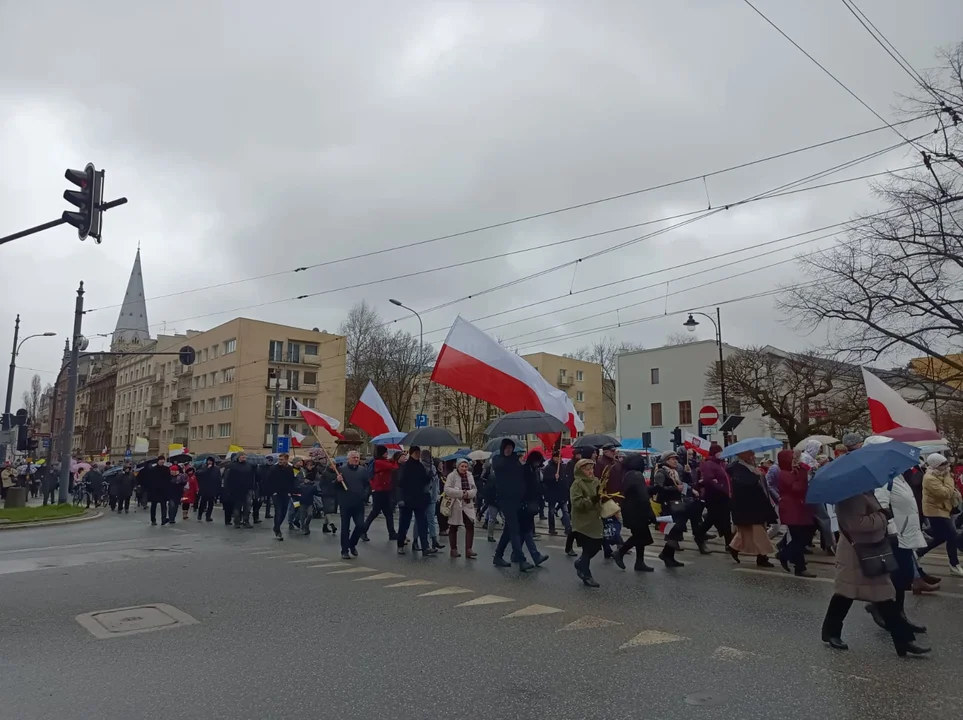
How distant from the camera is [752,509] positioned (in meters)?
10.6

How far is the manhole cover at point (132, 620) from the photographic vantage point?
6883mm

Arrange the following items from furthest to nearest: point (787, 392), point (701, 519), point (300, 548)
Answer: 1. point (787, 392)
2. point (300, 548)
3. point (701, 519)

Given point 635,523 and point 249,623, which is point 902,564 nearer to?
point 635,523

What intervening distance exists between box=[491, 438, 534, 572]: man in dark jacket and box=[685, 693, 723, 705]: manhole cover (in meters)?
5.67

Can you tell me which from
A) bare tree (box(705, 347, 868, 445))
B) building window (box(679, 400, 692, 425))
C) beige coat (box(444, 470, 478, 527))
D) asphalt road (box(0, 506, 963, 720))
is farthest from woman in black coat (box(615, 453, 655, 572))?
building window (box(679, 400, 692, 425))

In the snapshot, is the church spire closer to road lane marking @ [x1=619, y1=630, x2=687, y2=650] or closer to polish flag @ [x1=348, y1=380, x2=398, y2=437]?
polish flag @ [x1=348, y1=380, x2=398, y2=437]

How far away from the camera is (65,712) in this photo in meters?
4.64

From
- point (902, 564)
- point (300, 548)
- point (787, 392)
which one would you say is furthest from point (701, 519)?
A: point (787, 392)

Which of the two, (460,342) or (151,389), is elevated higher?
(151,389)

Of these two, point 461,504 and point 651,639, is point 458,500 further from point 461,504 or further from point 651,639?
point 651,639

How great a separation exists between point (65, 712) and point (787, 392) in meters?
41.0

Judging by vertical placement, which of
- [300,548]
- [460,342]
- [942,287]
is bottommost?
[300,548]

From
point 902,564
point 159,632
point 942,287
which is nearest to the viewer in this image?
point 159,632

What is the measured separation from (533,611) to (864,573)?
322cm
